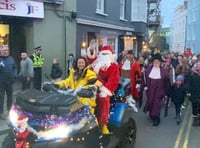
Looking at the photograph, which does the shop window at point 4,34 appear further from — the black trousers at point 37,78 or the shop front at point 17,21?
the black trousers at point 37,78

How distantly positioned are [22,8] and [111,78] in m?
8.43

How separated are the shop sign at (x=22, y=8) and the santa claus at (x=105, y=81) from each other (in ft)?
24.4

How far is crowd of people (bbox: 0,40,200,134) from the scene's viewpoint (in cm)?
562

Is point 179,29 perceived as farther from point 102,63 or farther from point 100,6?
point 102,63

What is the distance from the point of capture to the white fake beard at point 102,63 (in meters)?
6.25

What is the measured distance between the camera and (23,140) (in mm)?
4336

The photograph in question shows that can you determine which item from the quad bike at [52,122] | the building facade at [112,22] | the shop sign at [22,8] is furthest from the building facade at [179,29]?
the quad bike at [52,122]

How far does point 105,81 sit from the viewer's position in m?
6.21

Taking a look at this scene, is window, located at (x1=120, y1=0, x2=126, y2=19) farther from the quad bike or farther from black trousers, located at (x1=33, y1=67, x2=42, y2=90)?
the quad bike

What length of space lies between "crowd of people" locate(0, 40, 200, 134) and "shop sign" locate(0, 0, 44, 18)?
1.34 meters

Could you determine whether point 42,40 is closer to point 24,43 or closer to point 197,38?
point 24,43

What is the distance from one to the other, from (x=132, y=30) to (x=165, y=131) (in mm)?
20574

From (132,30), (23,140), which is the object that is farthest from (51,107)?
(132,30)

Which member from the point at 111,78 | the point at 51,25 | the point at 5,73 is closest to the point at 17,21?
the point at 51,25
